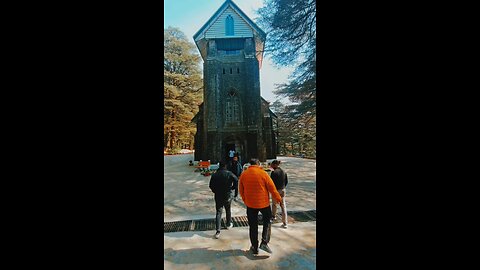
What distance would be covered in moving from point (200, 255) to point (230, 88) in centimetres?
1644

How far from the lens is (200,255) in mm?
3836

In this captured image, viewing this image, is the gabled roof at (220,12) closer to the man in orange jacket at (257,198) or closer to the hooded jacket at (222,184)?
the hooded jacket at (222,184)

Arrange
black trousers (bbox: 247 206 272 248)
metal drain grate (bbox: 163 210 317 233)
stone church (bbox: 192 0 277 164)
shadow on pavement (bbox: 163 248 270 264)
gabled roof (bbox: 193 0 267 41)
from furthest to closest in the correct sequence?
gabled roof (bbox: 193 0 267 41) → stone church (bbox: 192 0 277 164) → metal drain grate (bbox: 163 210 317 233) → black trousers (bbox: 247 206 272 248) → shadow on pavement (bbox: 163 248 270 264)

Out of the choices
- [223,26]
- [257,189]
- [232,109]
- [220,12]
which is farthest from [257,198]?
[220,12]

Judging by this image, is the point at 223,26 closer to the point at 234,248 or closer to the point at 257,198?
the point at 257,198

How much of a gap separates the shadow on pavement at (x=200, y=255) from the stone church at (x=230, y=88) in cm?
1411

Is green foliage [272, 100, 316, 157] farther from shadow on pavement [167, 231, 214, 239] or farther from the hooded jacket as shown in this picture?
shadow on pavement [167, 231, 214, 239]

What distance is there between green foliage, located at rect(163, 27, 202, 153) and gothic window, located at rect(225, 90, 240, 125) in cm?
814

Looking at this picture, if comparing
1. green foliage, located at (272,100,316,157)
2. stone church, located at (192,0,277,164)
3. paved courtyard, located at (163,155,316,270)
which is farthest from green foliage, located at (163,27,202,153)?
paved courtyard, located at (163,155,316,270)

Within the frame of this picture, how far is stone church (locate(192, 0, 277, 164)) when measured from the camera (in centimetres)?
1842

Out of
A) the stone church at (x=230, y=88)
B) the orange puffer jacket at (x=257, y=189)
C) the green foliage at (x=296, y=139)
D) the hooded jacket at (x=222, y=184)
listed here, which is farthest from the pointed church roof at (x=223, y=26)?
the orange puffer jacket at (x=257, y=189)
